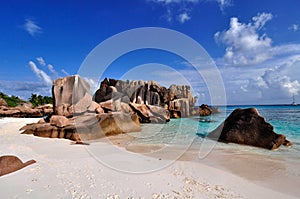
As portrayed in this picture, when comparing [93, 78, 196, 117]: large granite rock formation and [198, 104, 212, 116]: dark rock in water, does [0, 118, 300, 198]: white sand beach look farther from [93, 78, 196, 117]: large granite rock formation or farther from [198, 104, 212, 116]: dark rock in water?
[198, 104, 212, 116]: dark rock in water

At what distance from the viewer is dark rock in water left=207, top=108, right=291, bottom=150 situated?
8.30 meters

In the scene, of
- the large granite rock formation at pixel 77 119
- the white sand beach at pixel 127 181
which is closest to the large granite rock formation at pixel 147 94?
the large granite rock formation at pixel 77 119

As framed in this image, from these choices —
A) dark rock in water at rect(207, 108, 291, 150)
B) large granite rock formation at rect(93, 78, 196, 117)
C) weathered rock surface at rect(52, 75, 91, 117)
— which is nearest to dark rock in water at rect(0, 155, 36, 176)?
dark rock in water at rect(207, 108, 291, 150)

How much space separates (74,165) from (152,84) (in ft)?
98.9

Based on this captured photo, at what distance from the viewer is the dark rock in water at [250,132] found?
8296 mm

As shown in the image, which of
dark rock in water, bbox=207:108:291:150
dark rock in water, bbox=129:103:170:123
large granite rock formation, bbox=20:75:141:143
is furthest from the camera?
dark rock in water, bbox=129:103:170:123

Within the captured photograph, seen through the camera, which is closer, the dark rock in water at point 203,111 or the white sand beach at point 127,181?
the white sand beach at point 127,181

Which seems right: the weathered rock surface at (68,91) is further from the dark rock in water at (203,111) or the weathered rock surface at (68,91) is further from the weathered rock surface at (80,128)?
the dark rock in water at (203,111)

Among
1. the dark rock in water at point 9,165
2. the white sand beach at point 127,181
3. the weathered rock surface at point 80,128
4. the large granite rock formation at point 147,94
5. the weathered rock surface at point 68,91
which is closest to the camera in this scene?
the white sand beach at point 127,181

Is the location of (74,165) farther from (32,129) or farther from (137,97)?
(137,97)

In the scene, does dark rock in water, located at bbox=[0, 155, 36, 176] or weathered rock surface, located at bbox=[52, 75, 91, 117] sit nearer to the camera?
dark rock in water, located at bbox=[0, 155, 36, 176]

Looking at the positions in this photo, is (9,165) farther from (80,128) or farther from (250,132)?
(250,132)

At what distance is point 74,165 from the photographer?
15.9ft

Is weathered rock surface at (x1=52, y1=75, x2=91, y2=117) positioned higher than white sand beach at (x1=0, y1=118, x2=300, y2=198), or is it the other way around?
weathered rock surface at (x1=52, y1=75, x2=91, y2=117)
